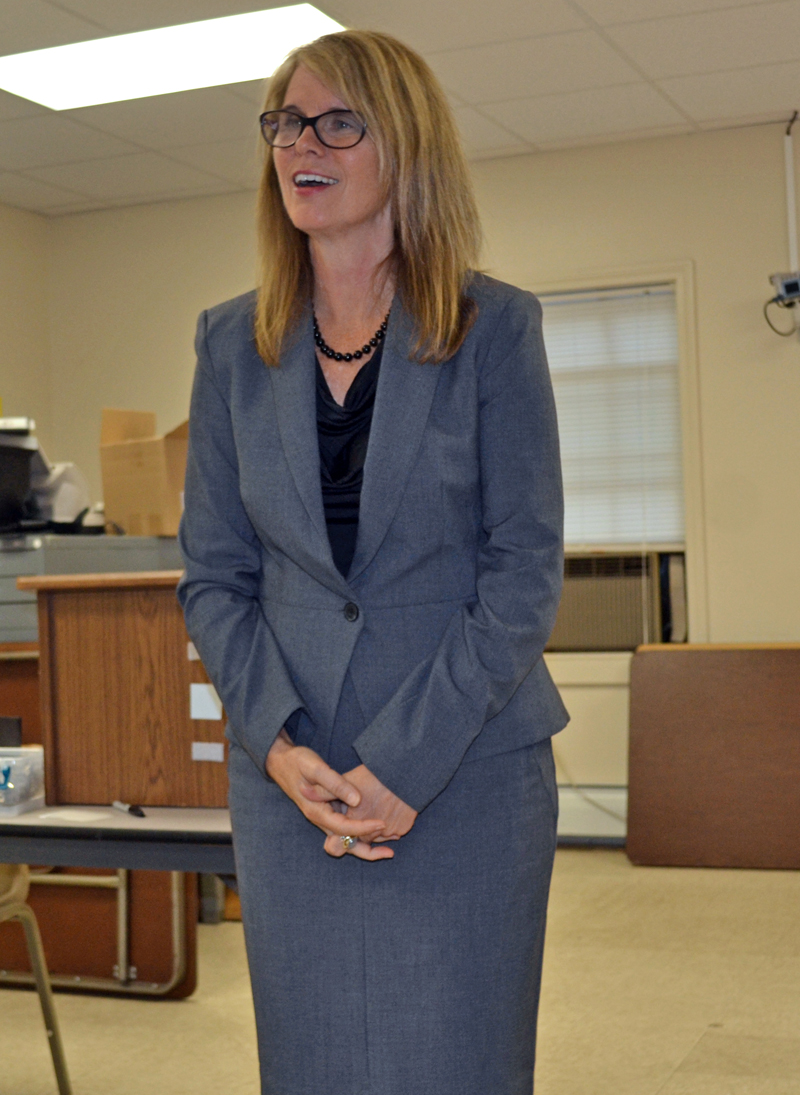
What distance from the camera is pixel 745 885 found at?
4.73m

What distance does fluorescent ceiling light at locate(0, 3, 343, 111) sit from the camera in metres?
4.34

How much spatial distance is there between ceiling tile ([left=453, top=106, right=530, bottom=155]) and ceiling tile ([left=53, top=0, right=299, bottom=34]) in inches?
50.4

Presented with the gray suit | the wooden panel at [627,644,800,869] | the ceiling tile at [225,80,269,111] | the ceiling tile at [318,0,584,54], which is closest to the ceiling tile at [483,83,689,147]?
the ceiling tile at [318,0,584,54]

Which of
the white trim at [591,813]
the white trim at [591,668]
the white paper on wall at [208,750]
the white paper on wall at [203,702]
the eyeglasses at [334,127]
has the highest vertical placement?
the eyeglasses at [334,127]

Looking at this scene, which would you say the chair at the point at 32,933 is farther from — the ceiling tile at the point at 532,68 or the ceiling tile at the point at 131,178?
the ceiling tile at the point at 131,178

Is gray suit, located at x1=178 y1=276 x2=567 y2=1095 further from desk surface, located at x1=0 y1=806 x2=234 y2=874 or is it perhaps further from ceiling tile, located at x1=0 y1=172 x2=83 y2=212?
ceiling tile, located at x1=0 y1=172 x2=83 y2=212

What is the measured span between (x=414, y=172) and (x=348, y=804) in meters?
0.63

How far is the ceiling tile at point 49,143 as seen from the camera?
17.3 feet

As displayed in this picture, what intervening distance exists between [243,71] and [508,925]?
4.08 meters

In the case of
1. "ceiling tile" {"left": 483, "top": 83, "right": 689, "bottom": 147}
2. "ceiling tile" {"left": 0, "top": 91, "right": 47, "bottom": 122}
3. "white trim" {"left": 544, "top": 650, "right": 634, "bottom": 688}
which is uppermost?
"ceiling tile" {"left": 483, "top": 83, "right": 689, "bottom": 147}

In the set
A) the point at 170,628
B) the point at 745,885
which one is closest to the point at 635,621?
the point at 745,885

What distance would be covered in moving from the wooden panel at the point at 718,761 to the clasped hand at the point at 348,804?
4022mm

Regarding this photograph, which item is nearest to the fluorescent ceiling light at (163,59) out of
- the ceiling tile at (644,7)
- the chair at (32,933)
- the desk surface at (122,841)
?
the ceiling tile at (644,7)

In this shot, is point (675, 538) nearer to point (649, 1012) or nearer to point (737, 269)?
point (737, 269)
